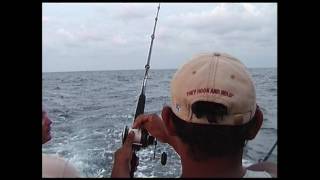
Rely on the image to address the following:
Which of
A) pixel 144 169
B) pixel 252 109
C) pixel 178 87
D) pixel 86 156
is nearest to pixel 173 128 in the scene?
pixel 178 87

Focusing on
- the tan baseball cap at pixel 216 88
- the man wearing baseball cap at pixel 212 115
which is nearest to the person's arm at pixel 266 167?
the man wearing baseball cap at pixel 212 115

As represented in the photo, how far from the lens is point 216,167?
1.12m

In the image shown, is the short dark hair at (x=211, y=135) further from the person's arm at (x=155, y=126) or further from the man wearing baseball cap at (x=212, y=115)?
the person's arm at (x=155, y=126)

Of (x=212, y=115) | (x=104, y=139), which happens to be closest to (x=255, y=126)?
(x=212, y=115)

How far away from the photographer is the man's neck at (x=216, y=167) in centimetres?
112

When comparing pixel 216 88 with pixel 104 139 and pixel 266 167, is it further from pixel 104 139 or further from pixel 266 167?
pixel 104 139

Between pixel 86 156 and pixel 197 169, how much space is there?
595 centimetres

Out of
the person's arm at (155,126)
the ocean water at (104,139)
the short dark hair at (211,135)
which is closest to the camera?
the short dark hair at (211,135)

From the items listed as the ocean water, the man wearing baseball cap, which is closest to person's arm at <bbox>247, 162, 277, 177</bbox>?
the man wearing baseball cap
